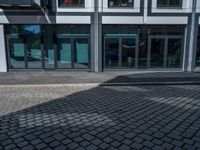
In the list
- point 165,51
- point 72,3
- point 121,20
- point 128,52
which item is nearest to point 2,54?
point 72,3

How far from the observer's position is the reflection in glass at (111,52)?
16.5m

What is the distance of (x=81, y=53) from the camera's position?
16.6 meters

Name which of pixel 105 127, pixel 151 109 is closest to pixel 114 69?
pixel 151 109

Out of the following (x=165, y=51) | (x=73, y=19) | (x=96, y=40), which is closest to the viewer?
(x=73, y=19)

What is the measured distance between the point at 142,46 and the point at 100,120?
453 inches

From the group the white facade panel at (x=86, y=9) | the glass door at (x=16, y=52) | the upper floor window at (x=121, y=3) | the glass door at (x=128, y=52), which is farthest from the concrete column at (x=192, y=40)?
the glass door at (x=16, y=52)

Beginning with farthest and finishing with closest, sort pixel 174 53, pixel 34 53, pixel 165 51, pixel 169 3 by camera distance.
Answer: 1. pixel 174 53
2. pixel 165 51
3. pixel 34 53
4. pixel 169 3

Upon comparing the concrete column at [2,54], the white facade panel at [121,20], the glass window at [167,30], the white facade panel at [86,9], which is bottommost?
the concrete column at [2,54]

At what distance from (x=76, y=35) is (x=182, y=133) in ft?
40.3

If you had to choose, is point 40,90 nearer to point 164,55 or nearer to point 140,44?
point 140,44

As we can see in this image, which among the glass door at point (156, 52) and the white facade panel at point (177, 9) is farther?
the glass door at point (156, 52)

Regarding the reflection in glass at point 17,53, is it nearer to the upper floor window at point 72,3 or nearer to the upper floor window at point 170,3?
the upper floor window at point 72,3

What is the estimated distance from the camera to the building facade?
52.0ft

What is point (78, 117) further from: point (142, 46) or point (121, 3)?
point (121, 3)
